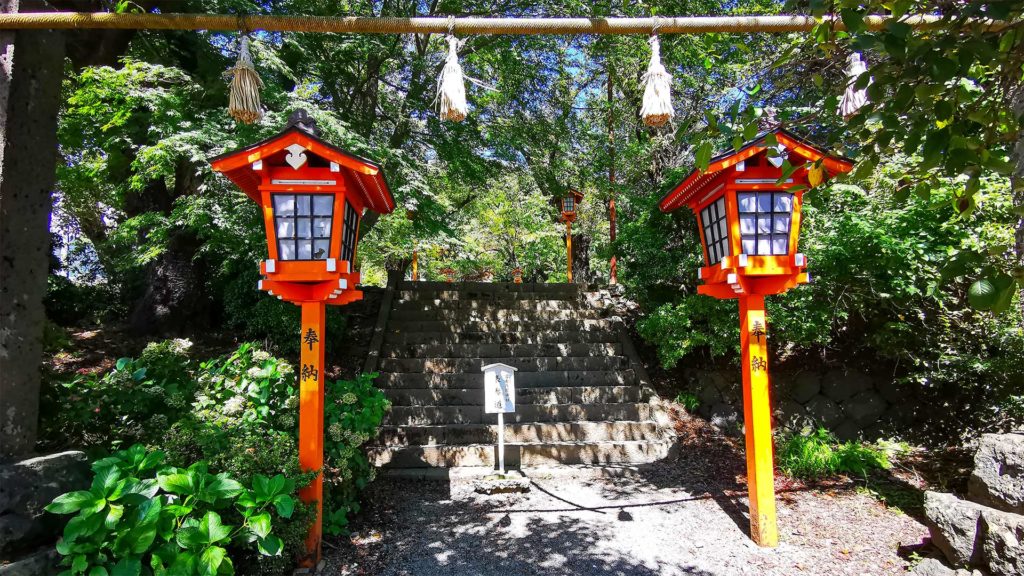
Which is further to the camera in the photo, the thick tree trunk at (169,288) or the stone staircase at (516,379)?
the thick tree trunk at (169,288)

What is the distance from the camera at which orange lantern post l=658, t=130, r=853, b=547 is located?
3900 millimetres

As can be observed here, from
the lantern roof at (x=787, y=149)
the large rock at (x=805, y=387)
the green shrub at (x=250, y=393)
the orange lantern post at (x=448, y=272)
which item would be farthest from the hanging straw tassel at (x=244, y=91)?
the orange lantern post at (x=448, y=272)

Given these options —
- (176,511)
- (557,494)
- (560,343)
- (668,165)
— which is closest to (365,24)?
(176,511)

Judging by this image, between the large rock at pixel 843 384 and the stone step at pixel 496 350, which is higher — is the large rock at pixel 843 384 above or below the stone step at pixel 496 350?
below

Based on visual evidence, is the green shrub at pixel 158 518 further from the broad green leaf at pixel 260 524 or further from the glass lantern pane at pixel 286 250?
the glass lantern pane at pixel 286 250

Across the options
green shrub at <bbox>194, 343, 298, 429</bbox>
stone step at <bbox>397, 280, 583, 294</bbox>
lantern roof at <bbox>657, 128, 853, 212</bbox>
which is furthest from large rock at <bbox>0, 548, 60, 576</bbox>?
stone step at <bbox>397, 280, 583, 294</bbox>

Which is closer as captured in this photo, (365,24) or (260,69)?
(365,24)

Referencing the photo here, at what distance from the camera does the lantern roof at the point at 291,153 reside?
138 inches

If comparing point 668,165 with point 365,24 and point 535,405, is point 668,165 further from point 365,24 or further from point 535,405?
point 365,24

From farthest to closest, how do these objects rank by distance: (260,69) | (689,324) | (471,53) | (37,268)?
(471,53)
(689,324)
(260,69)
(37,268)

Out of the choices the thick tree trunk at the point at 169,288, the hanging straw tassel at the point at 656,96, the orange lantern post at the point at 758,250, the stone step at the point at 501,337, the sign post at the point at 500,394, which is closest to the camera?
the hanging straw tassel at the point at 656,96

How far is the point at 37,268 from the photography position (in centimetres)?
315

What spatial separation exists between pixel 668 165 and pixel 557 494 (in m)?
6.68

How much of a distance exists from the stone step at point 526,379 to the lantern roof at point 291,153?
4.01 metres
